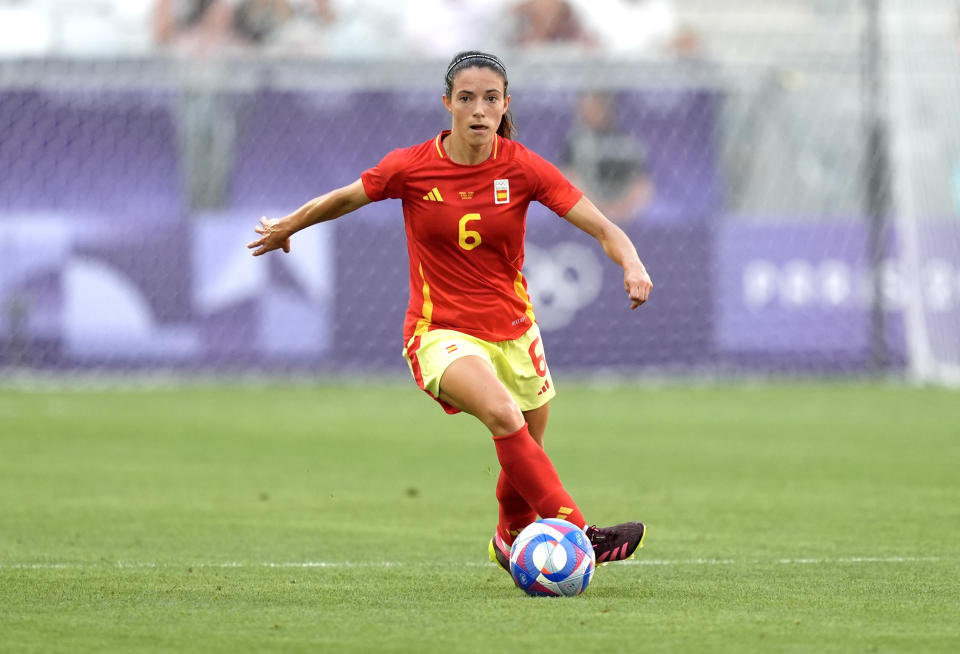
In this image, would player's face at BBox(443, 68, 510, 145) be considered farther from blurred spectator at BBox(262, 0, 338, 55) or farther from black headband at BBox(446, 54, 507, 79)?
blurred spectator at BBox(262, 0, 338, 55)

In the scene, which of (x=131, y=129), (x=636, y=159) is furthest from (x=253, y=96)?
(x=636, y=159)

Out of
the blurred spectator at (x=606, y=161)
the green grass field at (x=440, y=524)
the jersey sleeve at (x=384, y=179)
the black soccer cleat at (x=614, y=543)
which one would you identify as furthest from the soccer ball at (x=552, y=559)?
the blurred spectator at (x=606, y=161)

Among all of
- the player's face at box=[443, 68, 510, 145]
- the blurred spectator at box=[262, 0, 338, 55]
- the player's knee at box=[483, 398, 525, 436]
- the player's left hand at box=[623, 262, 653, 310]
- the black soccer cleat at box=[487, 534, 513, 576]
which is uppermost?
the blurred spectator at box=[262, 0, 338, 55]

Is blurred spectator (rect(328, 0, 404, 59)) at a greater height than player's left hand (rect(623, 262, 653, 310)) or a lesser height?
greater

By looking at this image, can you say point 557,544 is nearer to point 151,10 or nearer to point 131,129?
point 131,129

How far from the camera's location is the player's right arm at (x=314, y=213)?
6.60 m

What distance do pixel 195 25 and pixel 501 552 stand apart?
43.4ft

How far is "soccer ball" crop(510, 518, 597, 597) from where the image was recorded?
6.06 m

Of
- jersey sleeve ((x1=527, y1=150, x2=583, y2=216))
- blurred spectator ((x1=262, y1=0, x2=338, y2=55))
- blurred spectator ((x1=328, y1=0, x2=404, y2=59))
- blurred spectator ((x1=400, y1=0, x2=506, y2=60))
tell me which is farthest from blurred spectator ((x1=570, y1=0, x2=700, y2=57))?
jersey sleeve ((x1=527, y1=150, x2=583, y2=216))

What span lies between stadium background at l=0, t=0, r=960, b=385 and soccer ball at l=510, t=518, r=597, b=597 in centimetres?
1091

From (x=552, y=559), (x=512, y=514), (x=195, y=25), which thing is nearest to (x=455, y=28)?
(x=195, y=25)

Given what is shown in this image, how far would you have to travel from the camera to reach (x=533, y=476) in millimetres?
6281

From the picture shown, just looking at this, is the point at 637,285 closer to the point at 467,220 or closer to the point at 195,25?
the point at 467,220

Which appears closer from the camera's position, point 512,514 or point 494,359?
point 494,359
